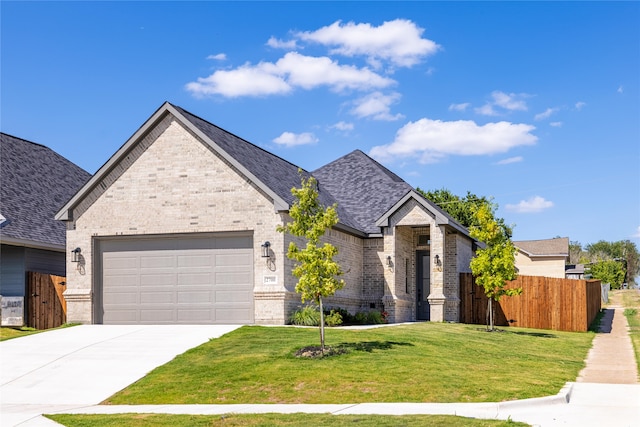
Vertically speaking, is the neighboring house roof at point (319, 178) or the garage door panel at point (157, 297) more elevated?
the neighboring house roof at point (319, 178)

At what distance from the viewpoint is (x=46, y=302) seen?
96.6 feet

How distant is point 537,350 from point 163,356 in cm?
1081

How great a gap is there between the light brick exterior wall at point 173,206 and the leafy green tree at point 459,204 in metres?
37.1

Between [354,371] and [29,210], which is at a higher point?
[29,210]

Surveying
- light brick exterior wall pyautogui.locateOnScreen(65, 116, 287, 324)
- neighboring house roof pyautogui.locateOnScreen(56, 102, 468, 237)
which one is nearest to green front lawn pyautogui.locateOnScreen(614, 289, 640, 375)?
neighboring house roof pyautogui.locateOnScreen(56, 102, 468, 237)

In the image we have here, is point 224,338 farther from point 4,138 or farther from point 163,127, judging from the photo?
point 4,138

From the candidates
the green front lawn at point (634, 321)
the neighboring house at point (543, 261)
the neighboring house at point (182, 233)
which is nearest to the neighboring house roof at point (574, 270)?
the green front lawn at point (634, 321)

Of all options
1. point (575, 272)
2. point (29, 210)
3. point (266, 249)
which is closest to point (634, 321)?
point (266, 249)

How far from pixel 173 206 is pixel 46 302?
754 cm

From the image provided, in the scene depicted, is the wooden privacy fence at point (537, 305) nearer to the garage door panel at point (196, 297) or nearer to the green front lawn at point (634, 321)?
the green front lawn at point (634, 321)

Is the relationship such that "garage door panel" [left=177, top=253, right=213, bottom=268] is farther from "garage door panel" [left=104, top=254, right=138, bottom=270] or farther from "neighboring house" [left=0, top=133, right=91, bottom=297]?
"neighboring house" [left=0, top=133, right=91, bottom=297]

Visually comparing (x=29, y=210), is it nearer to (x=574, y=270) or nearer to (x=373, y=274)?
(x=373, y=274)

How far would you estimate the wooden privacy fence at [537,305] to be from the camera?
102ft

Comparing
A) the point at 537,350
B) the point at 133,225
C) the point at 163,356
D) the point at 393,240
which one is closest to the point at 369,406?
the point at 163,356
